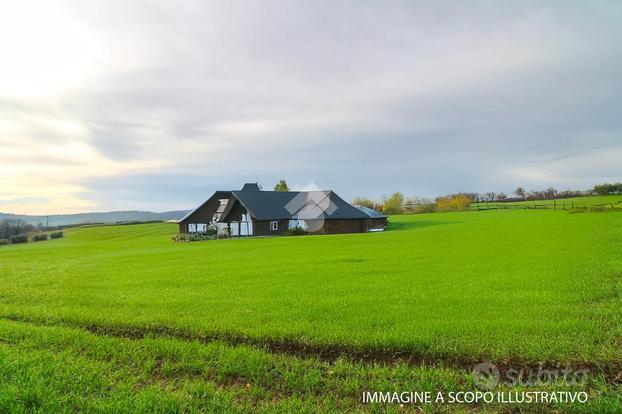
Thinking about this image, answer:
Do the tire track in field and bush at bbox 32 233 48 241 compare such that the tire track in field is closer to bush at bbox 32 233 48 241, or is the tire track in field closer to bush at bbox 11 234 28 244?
bush at bbox 11 234 28 244

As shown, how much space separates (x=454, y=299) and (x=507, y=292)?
160 centimetres

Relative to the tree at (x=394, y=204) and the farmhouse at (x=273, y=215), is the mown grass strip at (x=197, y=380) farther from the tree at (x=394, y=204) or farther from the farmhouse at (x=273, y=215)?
the tree at (x=394, y=204)

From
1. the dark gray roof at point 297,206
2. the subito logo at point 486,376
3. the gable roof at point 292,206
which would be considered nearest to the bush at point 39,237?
the gable roof at point 292,206

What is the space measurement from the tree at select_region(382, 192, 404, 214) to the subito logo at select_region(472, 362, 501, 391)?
3723 inches

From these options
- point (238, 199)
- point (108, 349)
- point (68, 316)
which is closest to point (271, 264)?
point (68, 316)

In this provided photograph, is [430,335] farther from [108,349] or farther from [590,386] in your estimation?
[108,349]

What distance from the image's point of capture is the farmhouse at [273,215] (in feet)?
153

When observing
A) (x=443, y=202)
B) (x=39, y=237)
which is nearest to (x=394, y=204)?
(x=443, y=202)

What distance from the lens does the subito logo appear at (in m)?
4.44

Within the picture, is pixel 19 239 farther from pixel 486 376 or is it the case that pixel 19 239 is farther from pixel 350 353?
pixel 486 376

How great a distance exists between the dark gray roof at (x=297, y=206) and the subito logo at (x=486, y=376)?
4123cm

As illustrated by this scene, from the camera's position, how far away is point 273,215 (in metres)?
47.5

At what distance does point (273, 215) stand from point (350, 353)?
42.3 meters

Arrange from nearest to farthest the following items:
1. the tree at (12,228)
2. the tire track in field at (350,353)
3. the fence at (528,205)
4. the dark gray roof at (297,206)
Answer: the tire track in field at (350,353), the dark gray roof at (297,206), the tree at (12,228), the fence at (528,205)
